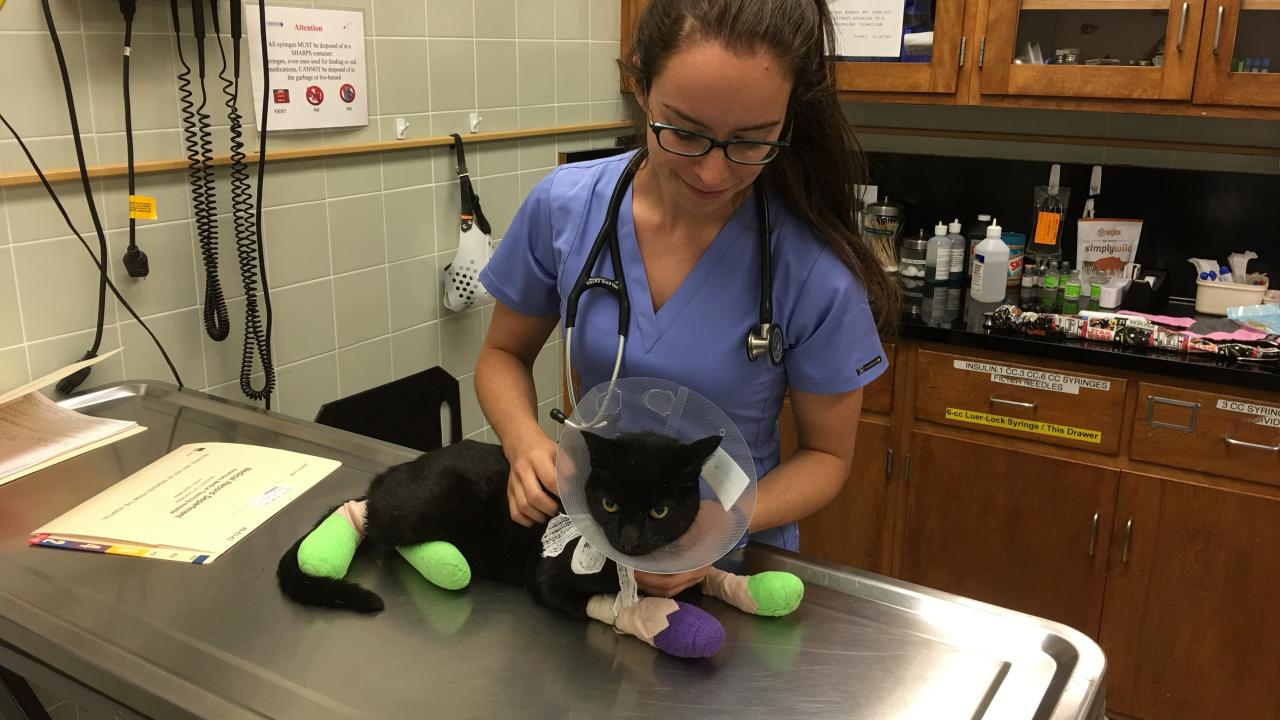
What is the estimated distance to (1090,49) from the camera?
2.23 m

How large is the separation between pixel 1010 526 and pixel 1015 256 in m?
0.69

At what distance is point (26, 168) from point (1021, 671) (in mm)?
1546

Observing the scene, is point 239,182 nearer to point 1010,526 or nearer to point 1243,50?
point 1010,526

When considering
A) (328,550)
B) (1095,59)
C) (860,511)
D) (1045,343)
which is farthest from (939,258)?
(328,550)

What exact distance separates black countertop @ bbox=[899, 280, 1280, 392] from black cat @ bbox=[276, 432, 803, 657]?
4.41 ft

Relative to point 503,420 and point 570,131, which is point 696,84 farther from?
point 570,131

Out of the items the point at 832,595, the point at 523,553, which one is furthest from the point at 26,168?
the point at 832,595

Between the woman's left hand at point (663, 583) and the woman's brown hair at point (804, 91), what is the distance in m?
0.43

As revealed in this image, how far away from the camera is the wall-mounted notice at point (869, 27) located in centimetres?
240

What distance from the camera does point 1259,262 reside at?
2385 mm

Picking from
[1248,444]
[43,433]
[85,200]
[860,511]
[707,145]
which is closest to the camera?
[707,145]

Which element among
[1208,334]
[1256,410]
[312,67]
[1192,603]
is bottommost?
[1192,603]

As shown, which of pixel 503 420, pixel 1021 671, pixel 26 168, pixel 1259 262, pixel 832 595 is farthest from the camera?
pixel 1259 262

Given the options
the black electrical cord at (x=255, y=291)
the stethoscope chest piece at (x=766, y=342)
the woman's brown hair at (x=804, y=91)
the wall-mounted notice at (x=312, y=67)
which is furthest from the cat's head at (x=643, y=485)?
the wall-mounted notice at (x=312, y=67)
